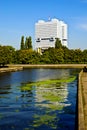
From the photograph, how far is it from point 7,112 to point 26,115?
1864 millimetres

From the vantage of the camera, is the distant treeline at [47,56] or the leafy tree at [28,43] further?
the leafy tree at [28,43]

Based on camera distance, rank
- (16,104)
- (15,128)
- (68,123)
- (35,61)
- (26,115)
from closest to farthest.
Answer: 1. (15,128)
2. (68,123)
3. (26,115)
4. (16,104)
5. (35,61)

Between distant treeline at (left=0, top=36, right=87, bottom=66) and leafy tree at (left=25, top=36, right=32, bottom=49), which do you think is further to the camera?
leafy tree at (left=25, top=36, right=32, bottom=49)

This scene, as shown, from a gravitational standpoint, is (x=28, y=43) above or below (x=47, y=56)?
above

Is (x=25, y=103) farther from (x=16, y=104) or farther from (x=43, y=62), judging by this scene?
(x=43, y=62)

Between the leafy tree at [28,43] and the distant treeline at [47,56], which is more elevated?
the leafy tree at [28,43]

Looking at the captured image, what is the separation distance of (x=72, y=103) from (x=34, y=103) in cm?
329

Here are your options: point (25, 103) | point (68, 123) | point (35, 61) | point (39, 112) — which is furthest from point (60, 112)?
point (35, 61)

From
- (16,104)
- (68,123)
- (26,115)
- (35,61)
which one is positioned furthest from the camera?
(35,61)

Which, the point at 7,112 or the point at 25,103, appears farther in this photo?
the point at 25,103

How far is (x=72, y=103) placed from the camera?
27906mm

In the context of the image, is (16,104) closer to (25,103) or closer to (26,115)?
(25,103)

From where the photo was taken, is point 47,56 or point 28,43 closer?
point 47,56

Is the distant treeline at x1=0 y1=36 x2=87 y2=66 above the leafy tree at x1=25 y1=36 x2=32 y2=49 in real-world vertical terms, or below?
below
